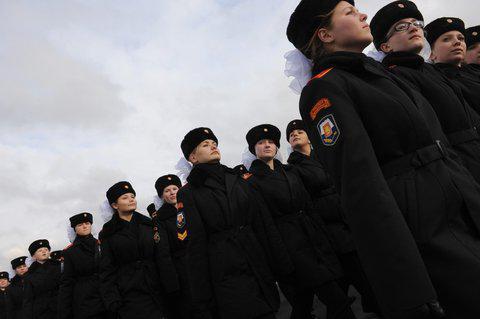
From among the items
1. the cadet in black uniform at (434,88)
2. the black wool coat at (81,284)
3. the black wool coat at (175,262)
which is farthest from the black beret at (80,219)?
Answer: the cadet in black uniform at (434,88)

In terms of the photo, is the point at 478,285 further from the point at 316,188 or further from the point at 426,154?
the point at 316,188

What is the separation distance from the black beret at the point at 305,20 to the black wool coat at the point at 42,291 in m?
10.7

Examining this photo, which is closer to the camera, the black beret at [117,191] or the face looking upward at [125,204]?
the face looking upward at [125,204]

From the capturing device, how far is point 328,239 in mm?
5074

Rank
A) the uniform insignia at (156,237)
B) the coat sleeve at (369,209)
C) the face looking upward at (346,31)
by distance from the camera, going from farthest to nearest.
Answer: the uniform insignia at (156,237) < the face looking upward at (346,31) < the coat sleeve at (369,209)

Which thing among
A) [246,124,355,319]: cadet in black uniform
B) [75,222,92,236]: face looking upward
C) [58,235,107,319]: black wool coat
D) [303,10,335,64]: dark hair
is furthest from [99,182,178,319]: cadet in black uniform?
[303,10,335,64]: dark hair

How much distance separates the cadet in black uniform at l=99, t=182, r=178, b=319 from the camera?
585cm

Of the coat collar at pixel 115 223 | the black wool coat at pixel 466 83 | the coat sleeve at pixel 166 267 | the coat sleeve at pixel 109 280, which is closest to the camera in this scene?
the black wool coat at pixel 466 83

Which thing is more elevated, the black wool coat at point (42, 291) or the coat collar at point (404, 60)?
the coat collar at point (404, 60)

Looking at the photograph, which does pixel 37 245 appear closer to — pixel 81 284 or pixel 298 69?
pixel 81 284

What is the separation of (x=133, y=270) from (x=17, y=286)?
1341 cm

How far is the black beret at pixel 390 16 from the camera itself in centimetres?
290

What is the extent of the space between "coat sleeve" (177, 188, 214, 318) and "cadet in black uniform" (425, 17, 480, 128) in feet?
9.00

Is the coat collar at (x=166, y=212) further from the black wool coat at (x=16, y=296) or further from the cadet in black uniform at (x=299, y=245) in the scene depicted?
the black wool coat at (x=16, y=296)
